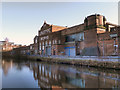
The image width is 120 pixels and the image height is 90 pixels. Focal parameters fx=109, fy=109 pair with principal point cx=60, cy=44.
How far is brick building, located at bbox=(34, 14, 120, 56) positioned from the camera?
22161 mm

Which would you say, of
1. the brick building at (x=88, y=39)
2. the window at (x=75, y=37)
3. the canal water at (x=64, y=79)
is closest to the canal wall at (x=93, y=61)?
the canal water at (x=64, y=79)

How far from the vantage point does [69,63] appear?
25.9m

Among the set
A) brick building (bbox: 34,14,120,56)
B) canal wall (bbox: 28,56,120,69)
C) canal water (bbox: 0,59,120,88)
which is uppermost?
brick building (bbox: 34,14,120,56)

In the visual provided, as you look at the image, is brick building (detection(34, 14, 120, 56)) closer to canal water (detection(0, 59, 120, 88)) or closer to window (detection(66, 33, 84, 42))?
window (detection(66, 33, 84, 42))

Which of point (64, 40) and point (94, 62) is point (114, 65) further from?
point (64, 40)

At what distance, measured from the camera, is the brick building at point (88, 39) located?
2216 cm

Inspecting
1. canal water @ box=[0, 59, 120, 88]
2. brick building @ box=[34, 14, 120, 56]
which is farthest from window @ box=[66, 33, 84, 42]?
canal water @ box=[0, 59, 120, 88]

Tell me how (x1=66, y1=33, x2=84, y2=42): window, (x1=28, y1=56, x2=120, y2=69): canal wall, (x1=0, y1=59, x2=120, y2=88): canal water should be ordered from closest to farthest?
1. (x1=0, y1=59, x2=120, y2=88): canal water
2. (x1=28, y1=56, x2=120, y2=69): canal wall
3. (x1=66, y1=33, x2=84, y2=42): window

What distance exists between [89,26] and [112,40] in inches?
273

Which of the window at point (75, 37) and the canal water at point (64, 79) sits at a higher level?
the window at point (75, 37)

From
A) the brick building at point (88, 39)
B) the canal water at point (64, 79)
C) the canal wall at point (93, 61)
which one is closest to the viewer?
the canal water at point (64, 79)

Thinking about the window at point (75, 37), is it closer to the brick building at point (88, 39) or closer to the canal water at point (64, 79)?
the brick building at point (88, 39)

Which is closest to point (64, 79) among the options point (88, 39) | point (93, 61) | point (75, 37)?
point (93, 61)

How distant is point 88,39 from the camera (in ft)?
87.5
